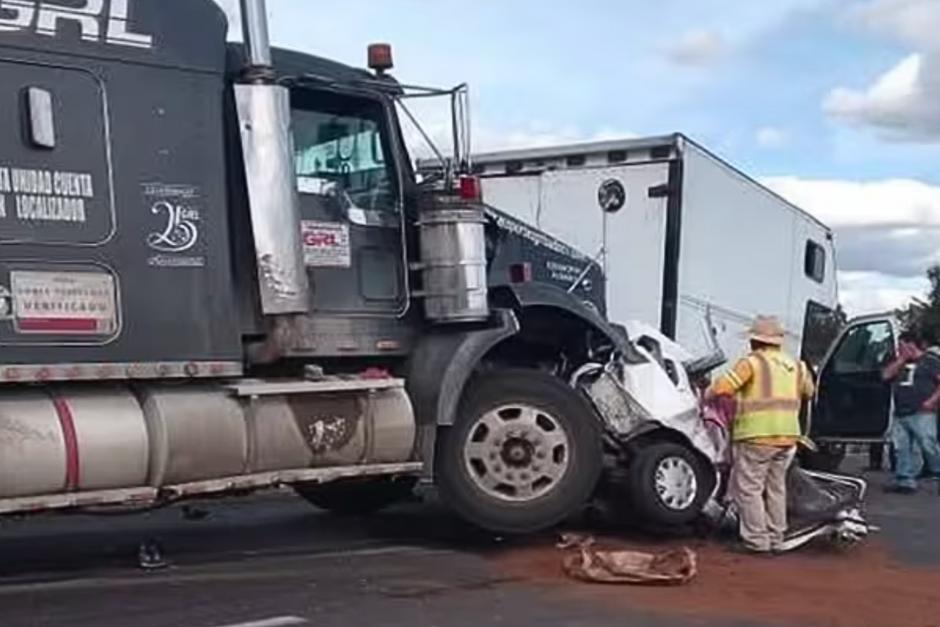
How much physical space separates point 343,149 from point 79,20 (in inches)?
75.3

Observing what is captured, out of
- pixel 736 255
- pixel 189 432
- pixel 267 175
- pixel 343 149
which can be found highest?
pixel 343 149

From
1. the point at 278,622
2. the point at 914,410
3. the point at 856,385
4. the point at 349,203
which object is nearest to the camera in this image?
the point at 278,622

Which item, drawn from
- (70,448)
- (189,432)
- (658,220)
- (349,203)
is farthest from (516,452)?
(658,220)

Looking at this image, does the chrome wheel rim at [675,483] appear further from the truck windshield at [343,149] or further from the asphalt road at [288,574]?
the truck windshield at [343,149]

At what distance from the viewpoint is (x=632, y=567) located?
341 inches

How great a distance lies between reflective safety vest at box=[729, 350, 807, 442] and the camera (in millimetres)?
9875

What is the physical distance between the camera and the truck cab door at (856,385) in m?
15.6

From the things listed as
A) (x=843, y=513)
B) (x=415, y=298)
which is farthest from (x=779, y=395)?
(x=415, y=298)

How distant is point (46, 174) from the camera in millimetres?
7844

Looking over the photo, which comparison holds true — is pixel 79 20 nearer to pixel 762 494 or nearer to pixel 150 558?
pixel 150 558

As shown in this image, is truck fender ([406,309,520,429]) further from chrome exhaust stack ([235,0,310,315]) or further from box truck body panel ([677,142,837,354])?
box truck body panel ([677,142,837,354])

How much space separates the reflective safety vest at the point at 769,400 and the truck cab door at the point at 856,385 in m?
5.65

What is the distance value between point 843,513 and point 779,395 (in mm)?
862

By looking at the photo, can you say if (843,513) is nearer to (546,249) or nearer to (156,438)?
(546,249)
